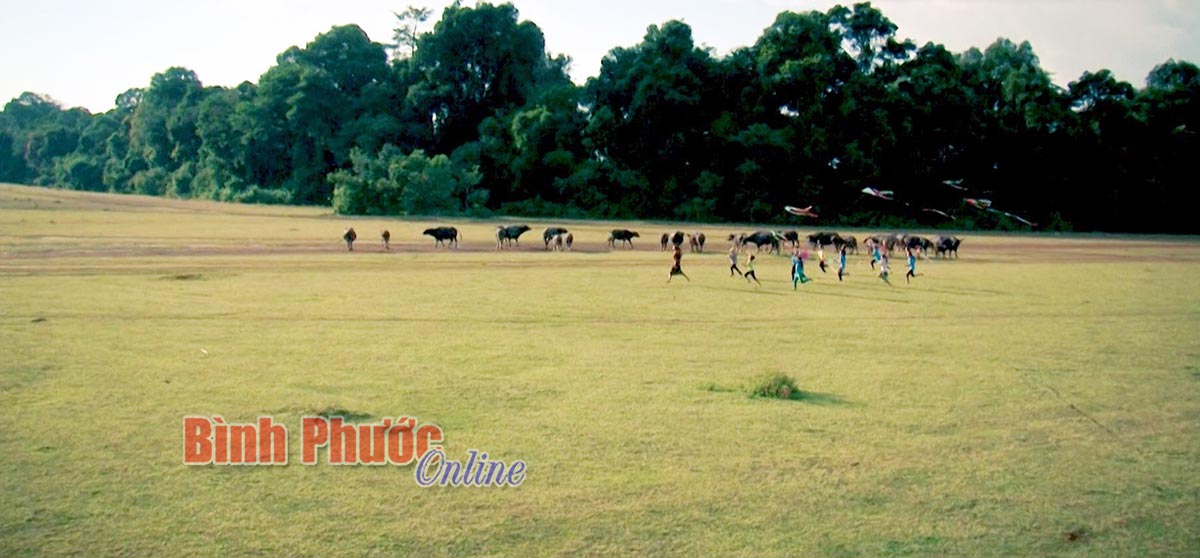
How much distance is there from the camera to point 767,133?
49156mm

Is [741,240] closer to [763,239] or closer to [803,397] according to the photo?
[763,239]

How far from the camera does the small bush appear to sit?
8.92 metres

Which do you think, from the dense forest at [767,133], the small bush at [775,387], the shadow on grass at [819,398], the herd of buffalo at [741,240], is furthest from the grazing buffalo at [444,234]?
the shadow on grass at [819,398]

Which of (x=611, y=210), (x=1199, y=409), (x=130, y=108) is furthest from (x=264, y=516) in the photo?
(x=130, y=108)

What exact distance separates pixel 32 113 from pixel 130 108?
2021 centimetres

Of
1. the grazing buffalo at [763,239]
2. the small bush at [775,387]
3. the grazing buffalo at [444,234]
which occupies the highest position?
the grazing buffalo at [763,239]

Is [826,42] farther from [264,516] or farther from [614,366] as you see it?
[264,516]

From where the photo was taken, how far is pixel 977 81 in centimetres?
5103

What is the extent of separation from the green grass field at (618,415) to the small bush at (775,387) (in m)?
0.14

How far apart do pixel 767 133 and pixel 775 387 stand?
137ft

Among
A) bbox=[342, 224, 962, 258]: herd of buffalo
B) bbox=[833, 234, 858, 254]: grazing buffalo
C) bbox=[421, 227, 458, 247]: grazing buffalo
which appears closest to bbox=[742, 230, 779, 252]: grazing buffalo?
bbox=[342, 224, 962, 258]: herd of buffalo

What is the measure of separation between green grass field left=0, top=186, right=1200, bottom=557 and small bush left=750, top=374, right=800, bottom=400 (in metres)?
0.14

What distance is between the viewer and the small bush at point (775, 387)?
29.3ft

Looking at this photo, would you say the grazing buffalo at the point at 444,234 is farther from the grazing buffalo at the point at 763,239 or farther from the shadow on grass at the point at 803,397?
the shadow on grass at the point at 803,397
